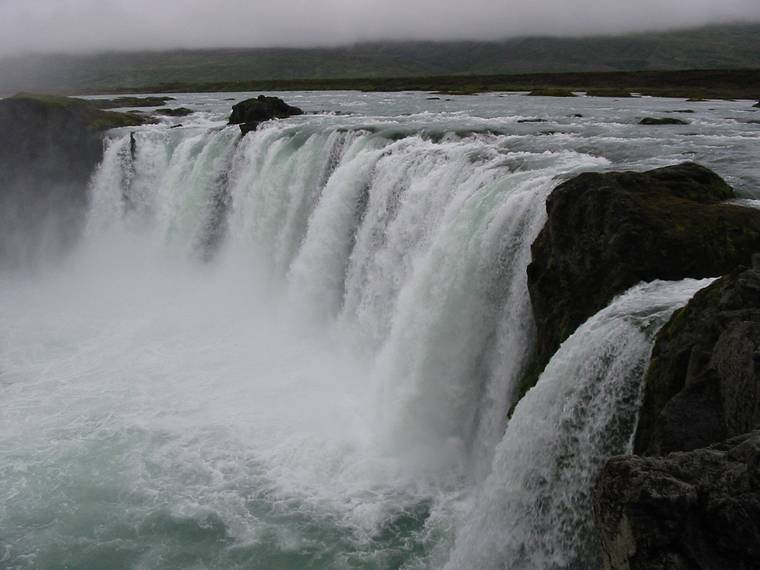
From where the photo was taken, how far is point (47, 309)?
2777 centimetres

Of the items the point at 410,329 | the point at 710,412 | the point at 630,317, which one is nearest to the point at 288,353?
the point at 410,329

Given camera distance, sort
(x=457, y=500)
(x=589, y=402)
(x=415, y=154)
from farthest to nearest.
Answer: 1. (x=415, y=154)
2. (x=457, y=500)
3. (x=589, y=402)

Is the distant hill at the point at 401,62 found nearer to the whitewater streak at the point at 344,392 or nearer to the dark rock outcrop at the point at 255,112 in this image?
the dark rock outcrop at the point at 255,112

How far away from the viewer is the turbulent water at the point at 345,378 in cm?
975

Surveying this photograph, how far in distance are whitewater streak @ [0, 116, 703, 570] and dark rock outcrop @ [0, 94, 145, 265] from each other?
899 cm

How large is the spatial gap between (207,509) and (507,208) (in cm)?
877

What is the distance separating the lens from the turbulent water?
9750mm

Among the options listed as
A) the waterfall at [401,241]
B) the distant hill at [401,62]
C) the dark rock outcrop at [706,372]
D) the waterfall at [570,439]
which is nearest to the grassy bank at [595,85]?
the waterfall at [401,241]

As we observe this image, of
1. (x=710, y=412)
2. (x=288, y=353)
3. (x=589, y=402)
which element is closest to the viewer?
(x=710, y=412)

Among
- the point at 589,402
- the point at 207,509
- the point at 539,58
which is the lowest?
the point at 207,509

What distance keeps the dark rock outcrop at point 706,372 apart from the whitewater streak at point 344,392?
18.2 inches

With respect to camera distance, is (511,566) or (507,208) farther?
(507,208)

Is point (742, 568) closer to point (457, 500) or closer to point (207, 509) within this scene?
point (457, 500)

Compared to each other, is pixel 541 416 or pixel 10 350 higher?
Result: pixel 541 416
